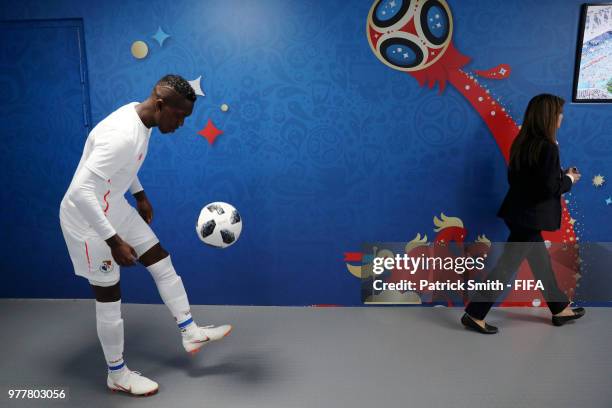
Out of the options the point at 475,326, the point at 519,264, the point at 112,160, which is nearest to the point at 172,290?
the point at 112,160

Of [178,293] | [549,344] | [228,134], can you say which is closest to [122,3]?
[228,134]

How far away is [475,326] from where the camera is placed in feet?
8.03

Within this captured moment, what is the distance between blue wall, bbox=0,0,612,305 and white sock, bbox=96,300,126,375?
2.94ft

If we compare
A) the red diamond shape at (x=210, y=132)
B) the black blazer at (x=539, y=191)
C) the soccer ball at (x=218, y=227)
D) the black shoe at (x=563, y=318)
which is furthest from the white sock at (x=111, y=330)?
the black shoe at (x=563, y=318)

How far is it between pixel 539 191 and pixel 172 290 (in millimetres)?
1926

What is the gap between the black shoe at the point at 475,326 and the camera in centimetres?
243

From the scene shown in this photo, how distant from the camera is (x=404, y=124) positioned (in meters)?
2.57

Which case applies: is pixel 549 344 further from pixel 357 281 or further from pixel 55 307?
pixel 55 307

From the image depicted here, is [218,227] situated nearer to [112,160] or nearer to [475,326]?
[112,160]

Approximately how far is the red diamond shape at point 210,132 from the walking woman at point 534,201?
168cm

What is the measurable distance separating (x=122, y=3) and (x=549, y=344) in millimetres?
3036

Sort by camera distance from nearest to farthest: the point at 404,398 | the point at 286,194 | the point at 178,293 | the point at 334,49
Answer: the point at 404,398 < the point at 178,293 < the point at 334,49 < the point at 286,194

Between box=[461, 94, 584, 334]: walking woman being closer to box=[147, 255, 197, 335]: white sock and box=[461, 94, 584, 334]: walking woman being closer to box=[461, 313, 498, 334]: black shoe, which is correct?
box=[461, 313, 498, 334]: black shoe

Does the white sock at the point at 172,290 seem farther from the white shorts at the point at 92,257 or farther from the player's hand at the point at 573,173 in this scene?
the player's hand at the point at 573,173
